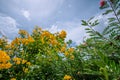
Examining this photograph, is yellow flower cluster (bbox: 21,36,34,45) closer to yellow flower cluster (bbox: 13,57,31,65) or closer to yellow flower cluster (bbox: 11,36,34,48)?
yellow flower cluster (bbox: 11,36,34,48)

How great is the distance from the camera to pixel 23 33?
299 inches

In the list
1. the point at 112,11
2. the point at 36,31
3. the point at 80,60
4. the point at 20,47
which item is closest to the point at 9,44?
the point at 20,47

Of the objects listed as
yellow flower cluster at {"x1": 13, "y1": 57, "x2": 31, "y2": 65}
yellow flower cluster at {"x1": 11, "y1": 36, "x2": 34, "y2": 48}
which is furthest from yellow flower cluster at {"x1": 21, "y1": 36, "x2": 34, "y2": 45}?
yellow flower cluster at {"x1": 13, "y1": 57, "x2": 31, "y2": 65}

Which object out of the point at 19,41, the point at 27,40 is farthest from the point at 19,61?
the point at 19,41

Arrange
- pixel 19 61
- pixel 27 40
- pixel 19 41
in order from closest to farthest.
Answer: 1. pixel 19 61
2. pixel 27 40
3. pixel 19 41

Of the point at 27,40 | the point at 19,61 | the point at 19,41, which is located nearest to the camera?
the point at 19,61

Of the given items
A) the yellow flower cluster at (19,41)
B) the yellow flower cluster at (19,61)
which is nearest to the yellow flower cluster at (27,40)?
the yellow flower cluster at (19,41)

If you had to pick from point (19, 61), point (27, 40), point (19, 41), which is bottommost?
point (19, 61)

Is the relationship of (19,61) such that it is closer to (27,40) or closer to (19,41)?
(27,40)

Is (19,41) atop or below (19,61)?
atop


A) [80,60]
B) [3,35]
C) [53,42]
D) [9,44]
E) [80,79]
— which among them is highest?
[3,35]

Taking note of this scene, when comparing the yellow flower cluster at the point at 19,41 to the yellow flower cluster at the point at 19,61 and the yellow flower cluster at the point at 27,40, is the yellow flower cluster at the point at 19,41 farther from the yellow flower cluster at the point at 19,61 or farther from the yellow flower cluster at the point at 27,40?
the yellow flower cluster at the point at 19,61

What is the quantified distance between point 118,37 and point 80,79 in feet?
5.66

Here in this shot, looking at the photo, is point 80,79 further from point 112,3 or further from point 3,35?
point 3,35
